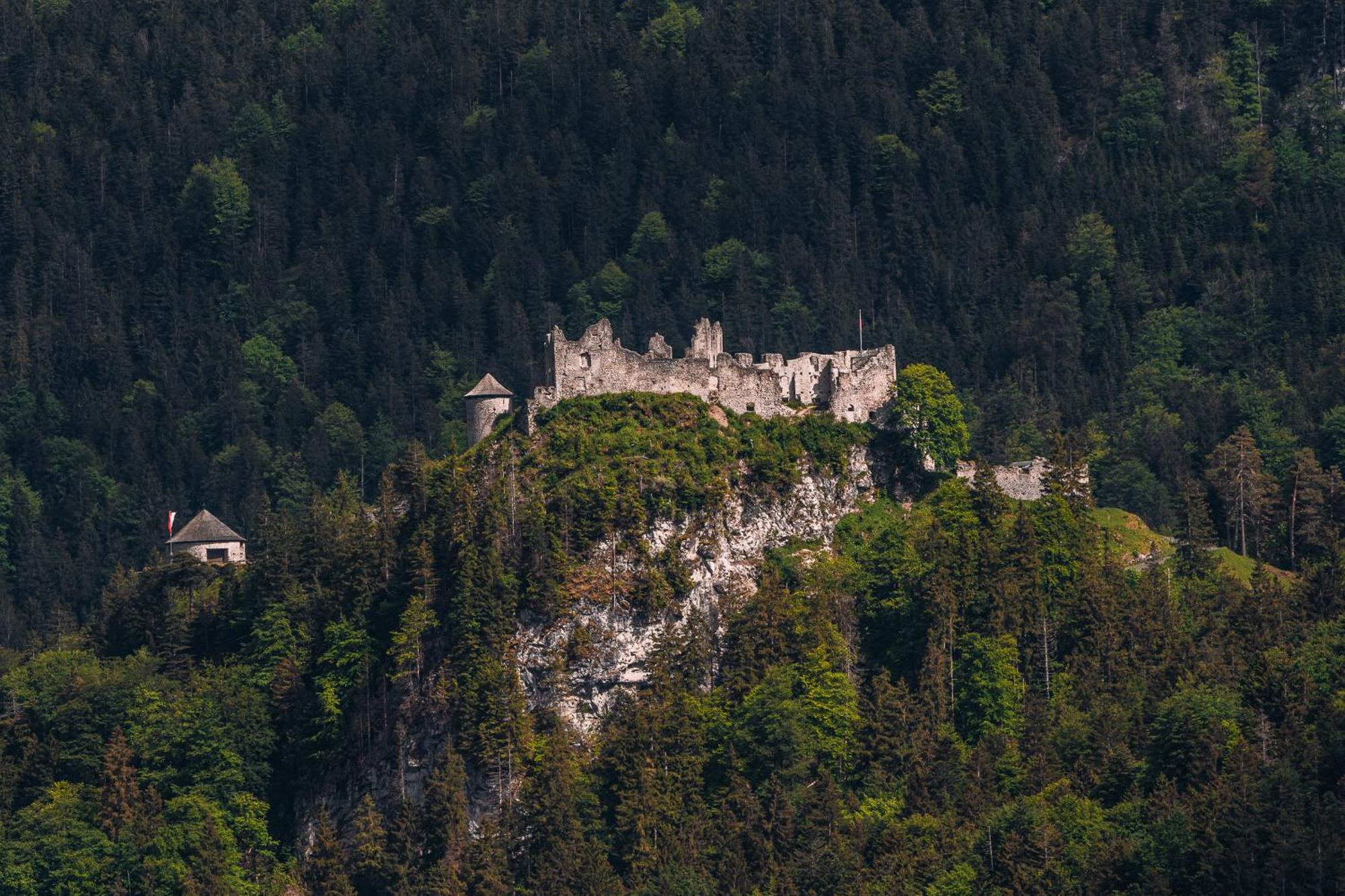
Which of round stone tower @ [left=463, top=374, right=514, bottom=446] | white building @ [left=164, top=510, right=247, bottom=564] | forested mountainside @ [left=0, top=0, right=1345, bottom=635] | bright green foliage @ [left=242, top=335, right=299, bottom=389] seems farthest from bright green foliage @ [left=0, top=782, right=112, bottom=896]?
bright green foliage @ [left=242, top=335, right=299, bottom=389]

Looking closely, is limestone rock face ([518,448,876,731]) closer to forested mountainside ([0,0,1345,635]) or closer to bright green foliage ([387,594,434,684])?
bright green foliage ([387,594,434,684])

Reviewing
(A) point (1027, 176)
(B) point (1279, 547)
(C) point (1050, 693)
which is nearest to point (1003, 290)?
(A) point (1027, 176)

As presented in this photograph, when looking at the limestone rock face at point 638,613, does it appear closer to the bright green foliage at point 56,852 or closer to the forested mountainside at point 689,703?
the forested mountainside at point 689,703

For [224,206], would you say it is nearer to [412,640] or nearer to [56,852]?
[56,852]

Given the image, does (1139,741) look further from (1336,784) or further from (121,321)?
(121,321)

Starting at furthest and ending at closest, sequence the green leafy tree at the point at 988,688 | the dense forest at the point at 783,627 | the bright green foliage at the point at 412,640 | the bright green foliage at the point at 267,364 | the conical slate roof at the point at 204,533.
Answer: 1. the bright green foliage at the point at 267,364
2. the conical slate roof at the point at 204,533
3. the green leafy tree at the point at 988,688
4. the bright green foliage at the point at 412,640
5. the dense forest at the point at 783,627

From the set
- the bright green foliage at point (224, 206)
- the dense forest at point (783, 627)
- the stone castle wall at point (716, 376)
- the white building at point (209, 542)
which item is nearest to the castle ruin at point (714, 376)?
the stone castle wall at point (716, 376)

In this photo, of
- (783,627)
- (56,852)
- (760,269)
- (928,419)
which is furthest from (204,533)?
(760,269)
